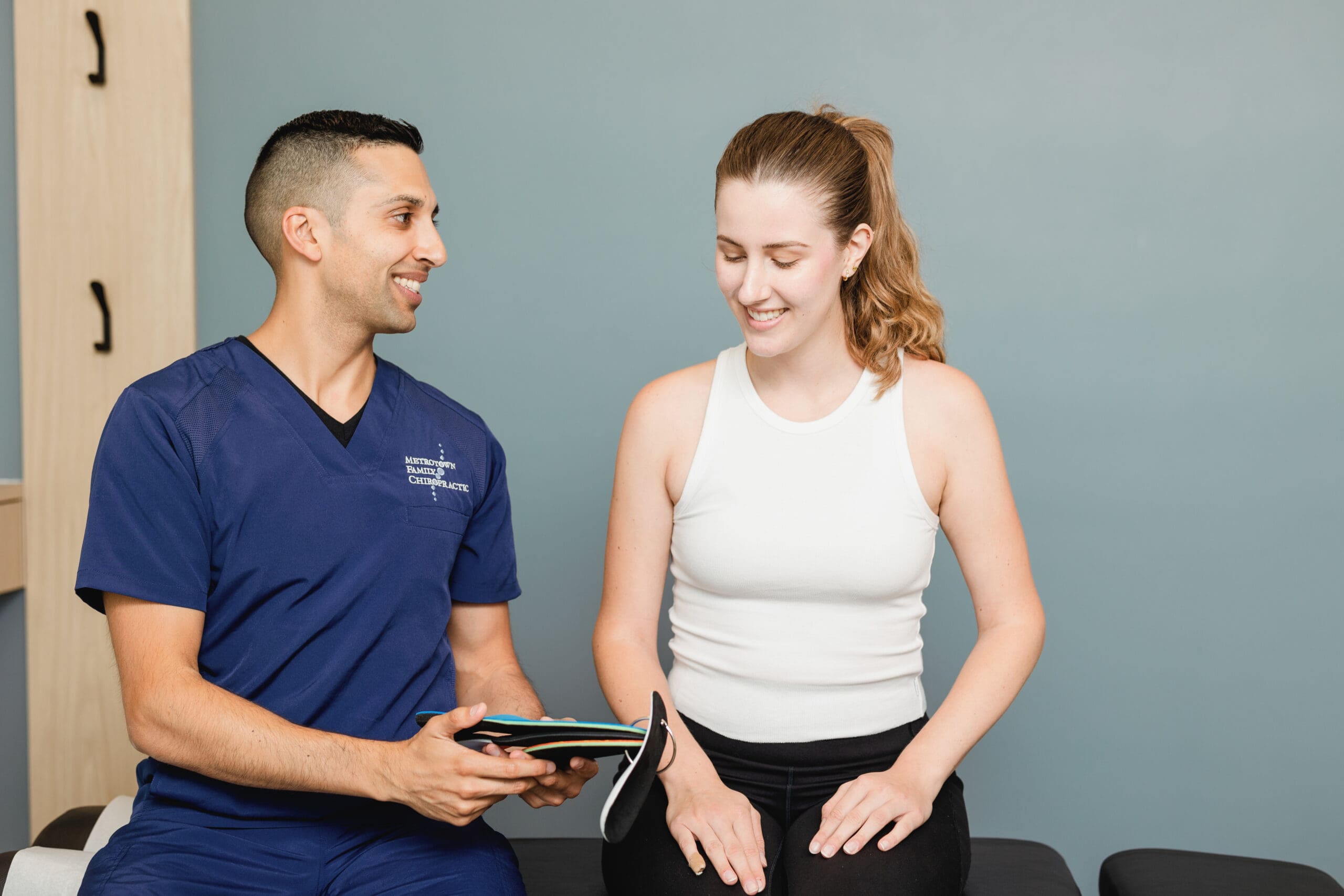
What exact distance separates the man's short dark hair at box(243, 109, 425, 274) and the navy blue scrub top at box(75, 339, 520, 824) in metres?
0.20

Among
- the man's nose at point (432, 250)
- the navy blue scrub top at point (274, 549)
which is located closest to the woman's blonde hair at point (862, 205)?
the man's nose at point (432, 250)

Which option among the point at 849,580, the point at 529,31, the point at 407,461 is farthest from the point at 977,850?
the point at 529,31

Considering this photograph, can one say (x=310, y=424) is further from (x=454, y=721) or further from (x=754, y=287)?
(x=754, y=287)

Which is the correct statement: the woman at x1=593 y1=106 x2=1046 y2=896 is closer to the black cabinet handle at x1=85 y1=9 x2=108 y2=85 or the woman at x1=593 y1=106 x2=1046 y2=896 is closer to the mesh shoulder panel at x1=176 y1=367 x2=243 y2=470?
the mesh shoulder panel at x1=176 y1=367 x2=243 y2=470

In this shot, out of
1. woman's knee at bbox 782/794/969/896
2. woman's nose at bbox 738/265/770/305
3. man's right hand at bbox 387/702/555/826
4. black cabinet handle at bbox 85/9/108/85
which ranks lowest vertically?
woman's knee at bbox 782/794/969/896

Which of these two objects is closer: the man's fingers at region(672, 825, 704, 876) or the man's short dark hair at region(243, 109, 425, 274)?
the man's fingers at region(672, 825, 704, 876)

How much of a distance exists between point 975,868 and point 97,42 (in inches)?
93.0

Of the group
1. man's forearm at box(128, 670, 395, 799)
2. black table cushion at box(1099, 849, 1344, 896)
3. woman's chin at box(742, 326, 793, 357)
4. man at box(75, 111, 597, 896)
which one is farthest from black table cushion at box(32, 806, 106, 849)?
black table cushion at box(1099, 849, 1344, 896)

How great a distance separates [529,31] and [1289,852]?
2402 millimetres

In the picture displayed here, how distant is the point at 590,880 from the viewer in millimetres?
1612

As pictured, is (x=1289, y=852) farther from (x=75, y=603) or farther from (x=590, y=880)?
(x=75, y=603)

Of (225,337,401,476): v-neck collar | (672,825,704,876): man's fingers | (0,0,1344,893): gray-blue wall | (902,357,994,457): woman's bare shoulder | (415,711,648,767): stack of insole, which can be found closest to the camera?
(415,711,648,767): stack of insole

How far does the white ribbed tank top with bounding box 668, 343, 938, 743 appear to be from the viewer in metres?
1.50

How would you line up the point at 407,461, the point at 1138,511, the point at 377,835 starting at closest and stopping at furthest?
the point at 377,835 → the point at 407,461 → the point at 1138,511
